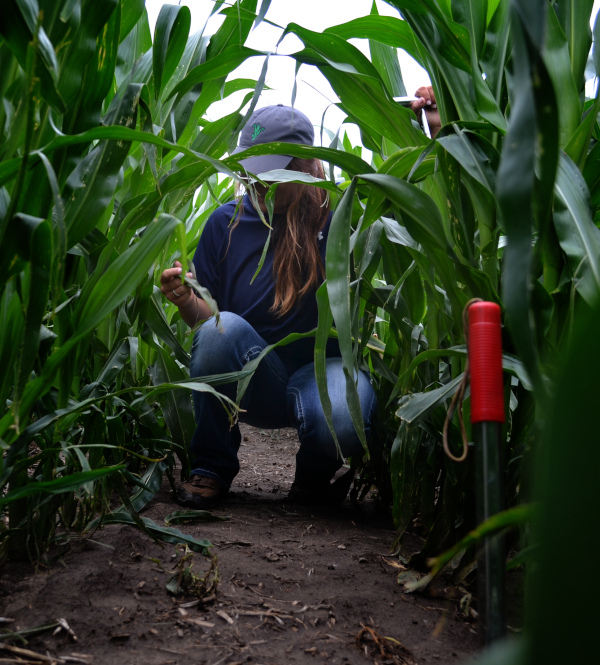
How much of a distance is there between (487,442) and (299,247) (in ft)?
3.29

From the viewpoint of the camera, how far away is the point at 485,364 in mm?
358

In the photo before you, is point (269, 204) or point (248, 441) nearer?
point (269, 204)

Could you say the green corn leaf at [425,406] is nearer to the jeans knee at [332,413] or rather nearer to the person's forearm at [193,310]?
the jeans knee at [332,413]

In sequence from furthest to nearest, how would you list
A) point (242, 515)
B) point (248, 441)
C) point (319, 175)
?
point (248, 441) → point (319, 175) → point (242, 515)

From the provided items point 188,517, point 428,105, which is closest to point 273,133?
point 428,105

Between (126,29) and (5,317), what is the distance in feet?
1.34

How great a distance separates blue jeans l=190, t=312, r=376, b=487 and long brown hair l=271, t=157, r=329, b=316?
0.38 ft

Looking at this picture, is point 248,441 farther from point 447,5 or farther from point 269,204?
point 447,5

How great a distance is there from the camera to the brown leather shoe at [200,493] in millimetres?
1109

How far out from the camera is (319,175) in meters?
1.35

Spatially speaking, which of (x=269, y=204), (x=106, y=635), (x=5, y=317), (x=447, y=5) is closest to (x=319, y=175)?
(x=269, y=204)

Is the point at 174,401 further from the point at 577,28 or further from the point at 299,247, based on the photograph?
the point at 577,28

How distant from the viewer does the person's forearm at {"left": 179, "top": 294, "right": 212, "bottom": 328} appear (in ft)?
3.83

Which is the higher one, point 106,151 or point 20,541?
point 106,151
